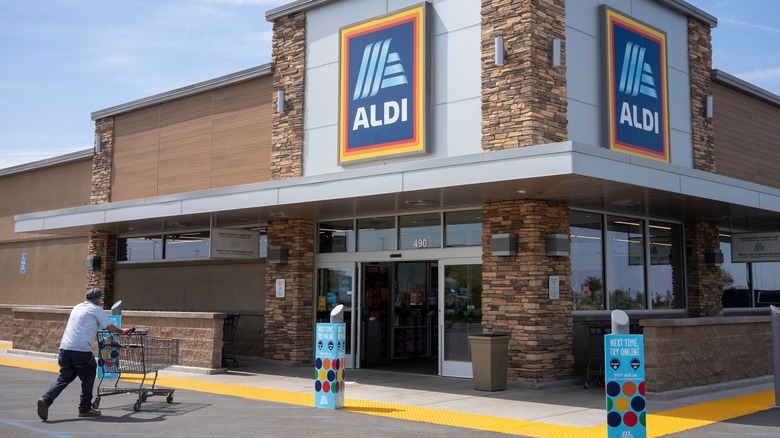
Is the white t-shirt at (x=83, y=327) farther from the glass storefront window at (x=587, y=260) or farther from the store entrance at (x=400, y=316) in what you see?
the glass storefront window at (x=587, y=260)

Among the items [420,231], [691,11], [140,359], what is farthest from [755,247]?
[140,359]

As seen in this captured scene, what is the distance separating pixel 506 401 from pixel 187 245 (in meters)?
12.0

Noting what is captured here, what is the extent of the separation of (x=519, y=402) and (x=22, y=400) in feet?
26.0

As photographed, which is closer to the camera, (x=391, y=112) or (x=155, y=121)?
(x=391, y=112)

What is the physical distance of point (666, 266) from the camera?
59.2 ft

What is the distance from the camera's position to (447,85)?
15.2 meters

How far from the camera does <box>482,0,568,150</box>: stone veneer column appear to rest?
549 inches

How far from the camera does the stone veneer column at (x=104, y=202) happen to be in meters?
23.4

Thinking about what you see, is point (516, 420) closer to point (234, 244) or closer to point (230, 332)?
point (230, 332)

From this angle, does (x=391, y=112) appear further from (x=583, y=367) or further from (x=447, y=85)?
(x=583, y=367)

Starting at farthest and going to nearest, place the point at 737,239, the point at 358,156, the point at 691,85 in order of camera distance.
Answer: the point at 737,239 → the point at 691,85 → the point at 358,156

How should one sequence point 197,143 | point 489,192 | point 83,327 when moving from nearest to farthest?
point 83,327 < point 489,192 < point 197,143

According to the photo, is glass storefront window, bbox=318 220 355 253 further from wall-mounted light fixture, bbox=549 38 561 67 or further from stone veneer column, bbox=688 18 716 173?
stone veneer column, bbox=688 18 716 173

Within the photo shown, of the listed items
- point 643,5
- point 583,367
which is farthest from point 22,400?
point 643,5
